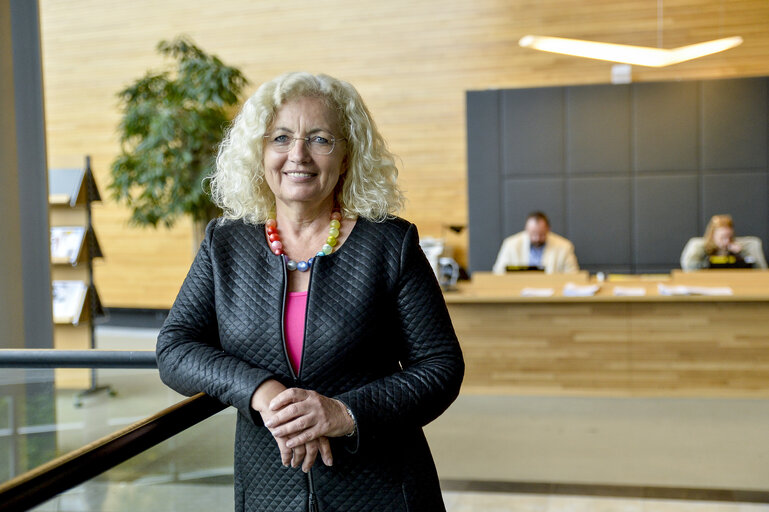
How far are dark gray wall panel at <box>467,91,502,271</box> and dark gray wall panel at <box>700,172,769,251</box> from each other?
2.26m

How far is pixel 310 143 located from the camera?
139 cm

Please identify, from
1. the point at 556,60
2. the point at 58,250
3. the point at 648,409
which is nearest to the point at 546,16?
the point at 556,60

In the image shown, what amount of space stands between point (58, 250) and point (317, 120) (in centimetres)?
530

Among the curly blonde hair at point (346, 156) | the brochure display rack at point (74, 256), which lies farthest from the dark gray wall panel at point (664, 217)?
the curly blonde hair at point (346, 156)

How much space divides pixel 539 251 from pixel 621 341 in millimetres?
1543

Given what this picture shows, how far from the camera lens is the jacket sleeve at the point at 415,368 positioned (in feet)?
3.99

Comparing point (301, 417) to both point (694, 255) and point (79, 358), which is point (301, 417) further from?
point (694, 255)

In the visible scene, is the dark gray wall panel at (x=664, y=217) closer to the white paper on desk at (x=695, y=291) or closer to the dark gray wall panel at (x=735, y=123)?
the dark gray wall panel at (x=735, y=123)

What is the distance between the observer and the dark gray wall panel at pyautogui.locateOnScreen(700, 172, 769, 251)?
7.57 m

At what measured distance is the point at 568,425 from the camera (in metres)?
4.80

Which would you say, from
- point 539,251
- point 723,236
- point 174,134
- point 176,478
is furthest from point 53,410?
point 174,134

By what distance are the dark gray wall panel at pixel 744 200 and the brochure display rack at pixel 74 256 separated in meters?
6.11

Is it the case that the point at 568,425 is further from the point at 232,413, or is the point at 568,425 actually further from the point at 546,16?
the point at 546,16

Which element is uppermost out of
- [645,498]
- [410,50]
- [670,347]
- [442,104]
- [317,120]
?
[410,50]
